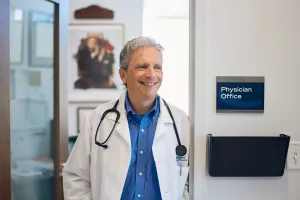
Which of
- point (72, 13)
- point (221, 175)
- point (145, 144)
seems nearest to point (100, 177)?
point (145, 144)

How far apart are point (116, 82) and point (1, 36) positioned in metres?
2.10

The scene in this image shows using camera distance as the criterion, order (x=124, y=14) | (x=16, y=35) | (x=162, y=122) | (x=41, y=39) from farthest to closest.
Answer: (x=124, y=14), (x=41, y=39), (x=16, y=35), (x=162, y=122)

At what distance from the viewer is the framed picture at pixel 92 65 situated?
354cm

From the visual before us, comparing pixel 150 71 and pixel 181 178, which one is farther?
pixel 181 178

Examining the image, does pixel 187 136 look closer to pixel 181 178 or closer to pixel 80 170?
pixel 181 178

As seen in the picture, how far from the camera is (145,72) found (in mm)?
1308

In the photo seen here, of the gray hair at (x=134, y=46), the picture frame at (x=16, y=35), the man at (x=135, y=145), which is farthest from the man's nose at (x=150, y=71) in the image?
the picture frame at (x=16, y=35)

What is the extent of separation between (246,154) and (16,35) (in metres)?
1.23

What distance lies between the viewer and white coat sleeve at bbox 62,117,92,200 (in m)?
1.43

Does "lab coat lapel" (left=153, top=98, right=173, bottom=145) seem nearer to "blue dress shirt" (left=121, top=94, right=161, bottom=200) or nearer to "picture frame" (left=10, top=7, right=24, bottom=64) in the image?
"blue dress shirt" (left=121, top=94, right=161, bottom=200)

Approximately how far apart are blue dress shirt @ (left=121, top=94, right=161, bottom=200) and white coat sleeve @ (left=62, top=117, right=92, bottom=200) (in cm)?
18

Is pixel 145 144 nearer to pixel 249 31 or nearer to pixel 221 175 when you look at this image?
pixel 221 175

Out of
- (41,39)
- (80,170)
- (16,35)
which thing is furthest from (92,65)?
(80,170)

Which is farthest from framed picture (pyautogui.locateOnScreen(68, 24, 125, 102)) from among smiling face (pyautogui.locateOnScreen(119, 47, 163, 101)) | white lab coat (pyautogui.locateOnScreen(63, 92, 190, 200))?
smiling face (pyautogui.locateOnScreen(119, 47, 163, 101))
